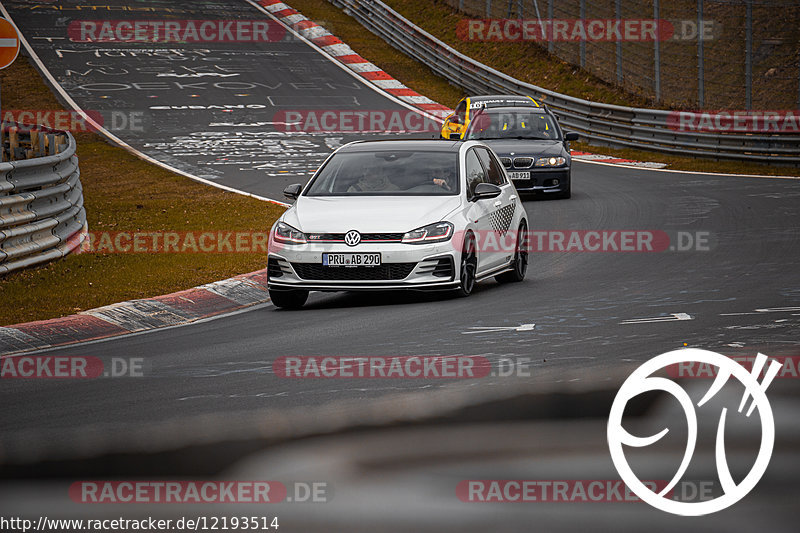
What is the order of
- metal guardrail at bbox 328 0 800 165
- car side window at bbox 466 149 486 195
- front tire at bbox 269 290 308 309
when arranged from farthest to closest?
metal guardrail at bbox 328 0 800 165
car side window at bbox 466 149 486 195
front tire at bbox 269 290 308 309

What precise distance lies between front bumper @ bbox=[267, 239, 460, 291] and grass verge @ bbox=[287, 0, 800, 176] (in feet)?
51.1

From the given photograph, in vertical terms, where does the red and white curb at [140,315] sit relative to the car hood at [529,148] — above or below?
below

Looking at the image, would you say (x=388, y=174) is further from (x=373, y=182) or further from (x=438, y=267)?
(x=438, y=267)

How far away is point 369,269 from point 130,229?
22.3 feet

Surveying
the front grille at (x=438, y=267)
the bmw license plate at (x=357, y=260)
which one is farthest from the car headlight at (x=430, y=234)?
the bmw license plate at (x=357, y=260)

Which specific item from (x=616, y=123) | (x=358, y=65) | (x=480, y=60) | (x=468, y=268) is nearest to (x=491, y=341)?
(x=468, y=268)

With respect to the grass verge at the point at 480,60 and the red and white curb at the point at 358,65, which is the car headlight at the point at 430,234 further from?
the red and white curb at the point at 358,65

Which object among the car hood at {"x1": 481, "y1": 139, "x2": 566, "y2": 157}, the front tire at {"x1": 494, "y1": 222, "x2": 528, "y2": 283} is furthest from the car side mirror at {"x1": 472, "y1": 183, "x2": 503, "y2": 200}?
the car hood at {"x1": 481, "y1": 139, "x2": 566, "y2": 157}

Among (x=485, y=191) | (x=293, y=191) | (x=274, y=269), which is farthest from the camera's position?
(x=293, y=191)

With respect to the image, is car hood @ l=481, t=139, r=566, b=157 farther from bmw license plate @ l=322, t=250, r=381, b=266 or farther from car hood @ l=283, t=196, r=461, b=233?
bmw license plate @ l=322, t=250, r=381, b=266

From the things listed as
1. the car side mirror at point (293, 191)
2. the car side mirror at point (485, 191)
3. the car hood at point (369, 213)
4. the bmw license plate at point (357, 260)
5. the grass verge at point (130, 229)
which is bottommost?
the grass verge at point (130, 229)

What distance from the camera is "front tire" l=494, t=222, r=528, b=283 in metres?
12.4

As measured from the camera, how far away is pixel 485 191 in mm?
11516

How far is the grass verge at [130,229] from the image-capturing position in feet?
36.9
